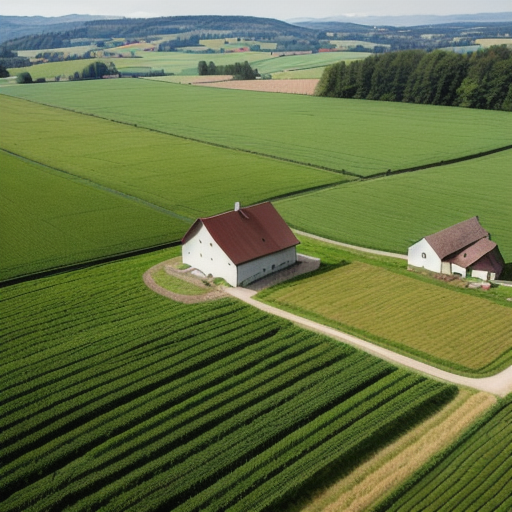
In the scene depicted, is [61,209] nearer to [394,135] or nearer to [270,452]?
[270,452]

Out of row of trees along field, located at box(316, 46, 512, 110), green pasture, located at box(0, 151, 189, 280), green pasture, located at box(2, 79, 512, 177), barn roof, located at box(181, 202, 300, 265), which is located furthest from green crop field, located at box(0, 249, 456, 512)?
row of trees along field, located at box(316, 46, 512, 110)

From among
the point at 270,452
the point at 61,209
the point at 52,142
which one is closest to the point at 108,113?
the point at 52,142

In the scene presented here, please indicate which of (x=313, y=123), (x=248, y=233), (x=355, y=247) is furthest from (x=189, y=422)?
(x=313, y=123)

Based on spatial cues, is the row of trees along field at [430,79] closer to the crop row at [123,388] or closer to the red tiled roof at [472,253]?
the red tiled roof at [472,253]

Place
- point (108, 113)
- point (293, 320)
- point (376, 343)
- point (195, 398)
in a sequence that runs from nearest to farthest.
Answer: point (195, 398) < point (376, 343) < point (293, 320) < point (108, 113)

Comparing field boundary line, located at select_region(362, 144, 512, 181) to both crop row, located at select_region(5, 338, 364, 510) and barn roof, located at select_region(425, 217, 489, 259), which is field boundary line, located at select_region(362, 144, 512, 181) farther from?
crop row, located at select_region(5, 338, 364, 510)

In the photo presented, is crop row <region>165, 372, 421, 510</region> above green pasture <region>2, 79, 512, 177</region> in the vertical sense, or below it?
above
